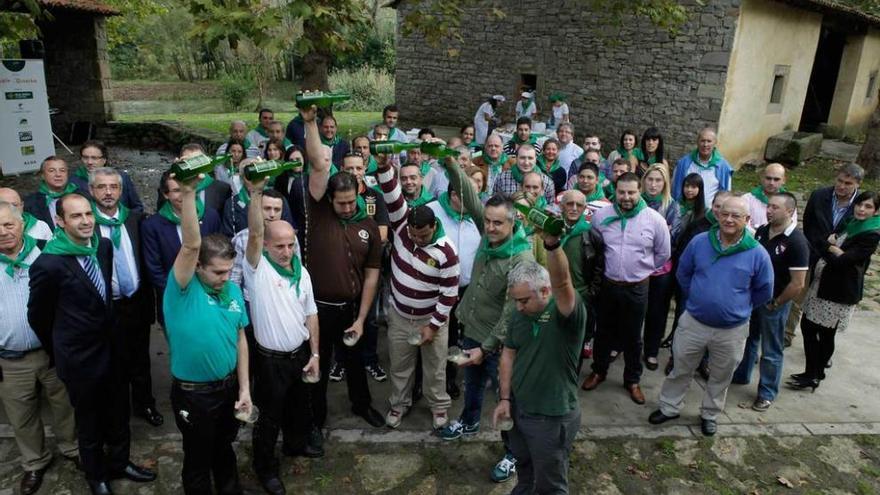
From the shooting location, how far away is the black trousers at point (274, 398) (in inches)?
150

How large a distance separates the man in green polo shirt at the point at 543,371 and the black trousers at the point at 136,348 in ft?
9.02

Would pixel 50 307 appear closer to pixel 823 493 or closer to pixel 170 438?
pixel 170 438

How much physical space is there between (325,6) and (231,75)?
3070 cm

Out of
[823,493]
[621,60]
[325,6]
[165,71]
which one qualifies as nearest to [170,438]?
[325,6]

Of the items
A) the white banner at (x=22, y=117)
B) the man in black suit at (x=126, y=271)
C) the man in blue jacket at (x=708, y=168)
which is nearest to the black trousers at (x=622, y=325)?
the man in blue jacket at (x=708, y=168)

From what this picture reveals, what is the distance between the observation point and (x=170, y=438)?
177 inches

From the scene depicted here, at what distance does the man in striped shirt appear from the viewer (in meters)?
4.19

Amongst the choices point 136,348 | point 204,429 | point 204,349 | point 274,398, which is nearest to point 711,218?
point 274,398

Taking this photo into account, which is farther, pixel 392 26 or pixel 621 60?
pixel 392 26

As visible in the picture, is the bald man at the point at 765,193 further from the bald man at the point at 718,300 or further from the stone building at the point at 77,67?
the stone building at the point at 77,67

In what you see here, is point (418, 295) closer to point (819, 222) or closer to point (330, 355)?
point (330, 355)

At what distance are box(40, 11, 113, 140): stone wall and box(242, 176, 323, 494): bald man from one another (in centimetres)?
1646

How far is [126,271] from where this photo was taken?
166 inches

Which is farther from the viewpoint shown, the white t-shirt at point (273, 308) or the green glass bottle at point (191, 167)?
the white t-shirt at point (273, 308)
